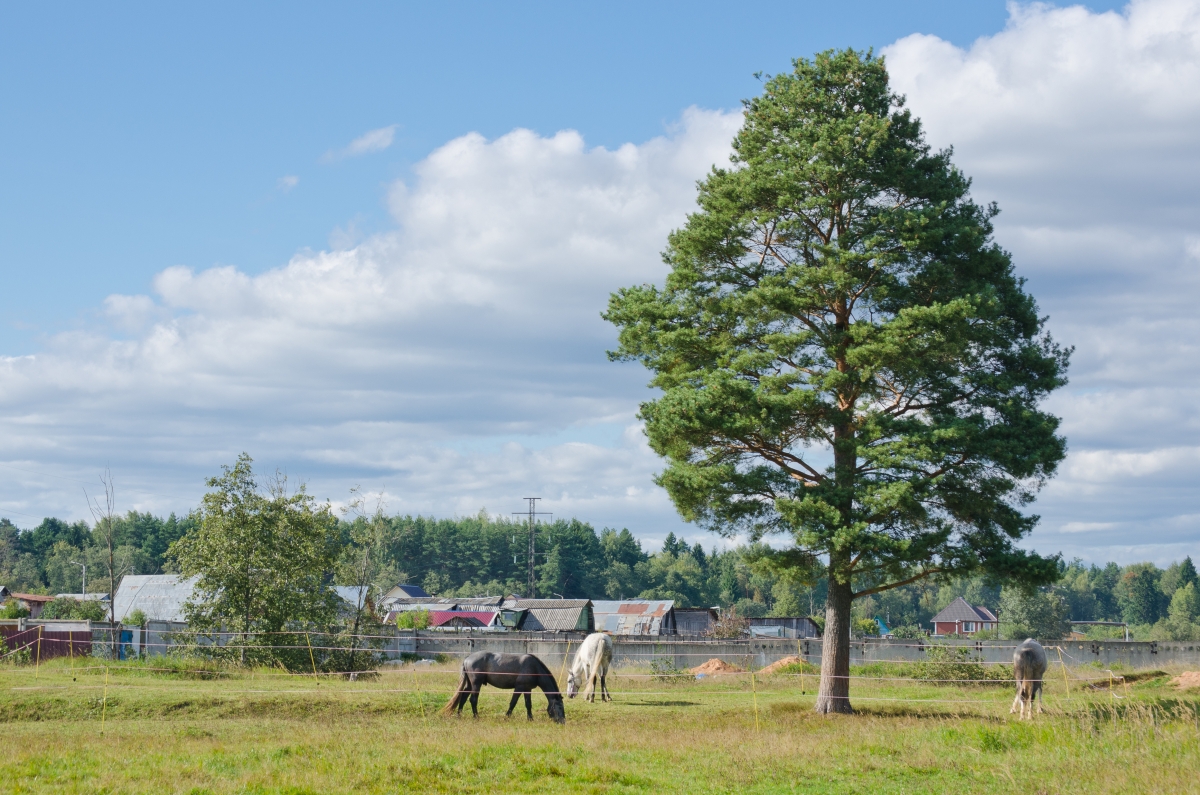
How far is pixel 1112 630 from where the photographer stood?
436ft

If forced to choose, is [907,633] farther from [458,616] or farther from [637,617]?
[458,616]

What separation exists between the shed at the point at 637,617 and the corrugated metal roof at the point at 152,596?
31.8m

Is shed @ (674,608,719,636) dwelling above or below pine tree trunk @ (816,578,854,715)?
below

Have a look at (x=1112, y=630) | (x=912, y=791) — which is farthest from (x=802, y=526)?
(x=1112, y=630)

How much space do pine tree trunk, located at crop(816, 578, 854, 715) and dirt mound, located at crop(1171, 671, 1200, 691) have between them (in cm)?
1347

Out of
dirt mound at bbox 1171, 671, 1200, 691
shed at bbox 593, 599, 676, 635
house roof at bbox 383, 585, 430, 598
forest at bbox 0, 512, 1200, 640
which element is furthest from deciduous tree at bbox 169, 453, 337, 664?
forest at bbox 0, 512, 1200, 640

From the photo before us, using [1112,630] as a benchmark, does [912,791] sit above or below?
above

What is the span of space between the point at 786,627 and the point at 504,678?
227 feet

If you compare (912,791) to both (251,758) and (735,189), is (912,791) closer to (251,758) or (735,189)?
(251,758)

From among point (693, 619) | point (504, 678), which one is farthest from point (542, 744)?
point (693, 619)

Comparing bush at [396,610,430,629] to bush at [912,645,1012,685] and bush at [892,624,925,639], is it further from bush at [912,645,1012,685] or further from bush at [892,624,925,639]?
bush at [892,624,925,639]

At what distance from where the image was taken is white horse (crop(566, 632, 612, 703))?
83.0 feet

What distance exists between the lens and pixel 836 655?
22438mm

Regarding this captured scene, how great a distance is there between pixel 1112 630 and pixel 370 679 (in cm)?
13146
